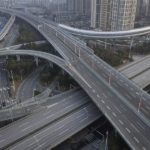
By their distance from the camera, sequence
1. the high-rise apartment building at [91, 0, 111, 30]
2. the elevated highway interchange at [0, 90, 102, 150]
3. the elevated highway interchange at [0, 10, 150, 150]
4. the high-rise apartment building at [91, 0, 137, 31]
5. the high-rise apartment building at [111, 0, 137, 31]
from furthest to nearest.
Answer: the high-rise apartment building at [91, 0, 111, 30] → the high-rise apartment building at [91, 0, 137, 31] → the high-rise apartment building at [111, 0, 137, 31] → the elevated highway interchange at [0, 90, 102, 150] → the elevated highway interchange at [0, 10, 150, 150]

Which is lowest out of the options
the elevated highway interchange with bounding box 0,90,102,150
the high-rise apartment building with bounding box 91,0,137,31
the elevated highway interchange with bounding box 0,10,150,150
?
the elevated highway interchange with bounding box 0,90,102,150

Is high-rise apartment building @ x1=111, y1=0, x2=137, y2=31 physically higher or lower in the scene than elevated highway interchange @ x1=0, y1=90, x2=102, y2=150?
higher

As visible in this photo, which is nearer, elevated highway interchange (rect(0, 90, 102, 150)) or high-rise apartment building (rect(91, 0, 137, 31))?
elevated highway interchange (rect(0, 90, 102, 150))

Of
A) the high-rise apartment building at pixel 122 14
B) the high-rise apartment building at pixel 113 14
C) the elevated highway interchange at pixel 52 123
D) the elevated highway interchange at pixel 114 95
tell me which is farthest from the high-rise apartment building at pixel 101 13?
the elevated highway interchange at pixel 52 123

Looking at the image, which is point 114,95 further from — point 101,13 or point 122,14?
point 101,13

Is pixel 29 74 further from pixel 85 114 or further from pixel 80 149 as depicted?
pixel 80 149

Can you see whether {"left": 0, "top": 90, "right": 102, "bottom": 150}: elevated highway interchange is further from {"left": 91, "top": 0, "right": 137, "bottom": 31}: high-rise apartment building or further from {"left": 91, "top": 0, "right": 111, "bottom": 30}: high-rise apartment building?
{"left": 91, "top": 0, "right": 111, "bottom": 30}: high-rise apartment building

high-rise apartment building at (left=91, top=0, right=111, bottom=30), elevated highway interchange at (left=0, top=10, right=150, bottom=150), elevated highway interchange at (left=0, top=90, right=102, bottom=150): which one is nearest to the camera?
elevated highway interchange at (left=0, top=10, right=150, bottom=150)

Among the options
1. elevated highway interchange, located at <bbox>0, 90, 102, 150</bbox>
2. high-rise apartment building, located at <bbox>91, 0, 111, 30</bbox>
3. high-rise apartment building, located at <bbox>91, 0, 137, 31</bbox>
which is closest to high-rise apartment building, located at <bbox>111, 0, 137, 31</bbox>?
high-rise apartment building, located at <bbox>91, 0, 137, 31</bbox>

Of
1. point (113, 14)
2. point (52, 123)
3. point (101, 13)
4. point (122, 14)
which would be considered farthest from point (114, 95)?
point (101, 13)
